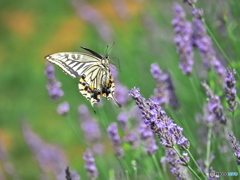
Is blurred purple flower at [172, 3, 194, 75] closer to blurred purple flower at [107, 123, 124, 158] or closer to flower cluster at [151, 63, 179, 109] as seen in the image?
flower cluster at [151, 63, 179, 109]

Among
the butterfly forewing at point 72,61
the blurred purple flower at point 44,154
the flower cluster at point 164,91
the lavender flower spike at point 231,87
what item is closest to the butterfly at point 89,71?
the butterfly forewing at point 72,61

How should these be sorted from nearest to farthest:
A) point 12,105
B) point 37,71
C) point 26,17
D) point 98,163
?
point 98,163, point 12,105, point 37,71, point 26,17

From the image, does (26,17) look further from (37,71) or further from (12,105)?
(12,105)

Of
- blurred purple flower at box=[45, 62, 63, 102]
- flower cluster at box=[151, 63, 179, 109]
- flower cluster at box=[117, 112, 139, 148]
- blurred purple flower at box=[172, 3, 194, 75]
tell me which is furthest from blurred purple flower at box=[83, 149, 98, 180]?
blurred purple flower at box=[172, 3, 194, 75]

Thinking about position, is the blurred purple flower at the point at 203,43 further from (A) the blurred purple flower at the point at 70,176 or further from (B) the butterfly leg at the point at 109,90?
(A) the blurred purple flower at the point at 70,176

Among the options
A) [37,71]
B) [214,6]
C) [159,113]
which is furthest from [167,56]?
[37,71]

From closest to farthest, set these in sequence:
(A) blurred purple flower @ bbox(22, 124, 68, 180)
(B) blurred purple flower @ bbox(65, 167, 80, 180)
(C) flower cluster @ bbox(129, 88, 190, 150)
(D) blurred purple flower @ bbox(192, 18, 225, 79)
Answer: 1. (C) flower cluster @ bbox(129, 88, 190, 150)
2. (B) blurred purple flower @ bbox(65, 167, 80, 180)
3. (D) blurred purple flower @ bbox(192, 18, 225, 79)
4. (A) blurred purple flower @ bbox(22, 124, 68, 180)
